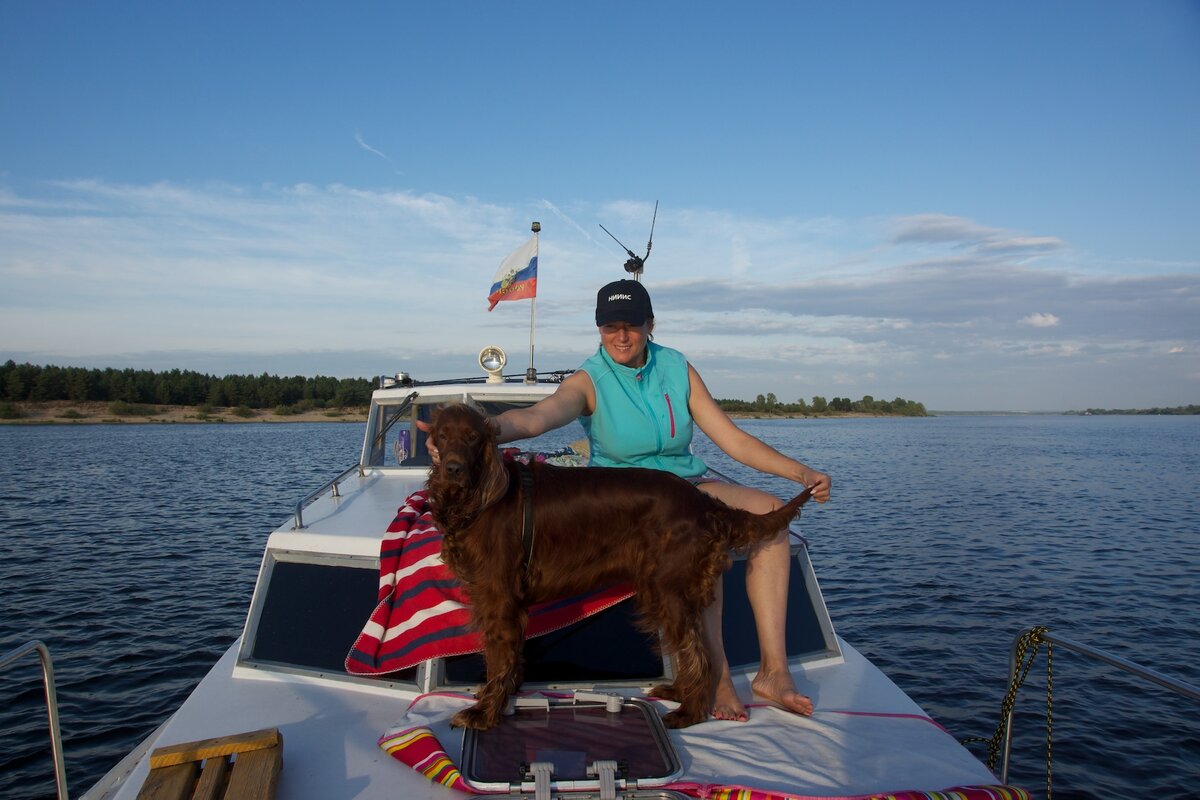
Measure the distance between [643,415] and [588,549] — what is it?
112 centimetres

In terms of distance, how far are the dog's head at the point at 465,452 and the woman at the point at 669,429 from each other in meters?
0.62

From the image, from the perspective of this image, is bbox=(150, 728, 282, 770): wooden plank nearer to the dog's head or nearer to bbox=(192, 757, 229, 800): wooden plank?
bbox=(192, 757, 229, 800): wooden plank

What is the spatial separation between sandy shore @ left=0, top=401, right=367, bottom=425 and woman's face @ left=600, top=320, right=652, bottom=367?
2641 inches

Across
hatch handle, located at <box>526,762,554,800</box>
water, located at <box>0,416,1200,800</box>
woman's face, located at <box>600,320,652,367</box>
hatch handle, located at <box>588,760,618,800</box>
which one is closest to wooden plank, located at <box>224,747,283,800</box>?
hatch handle, located at <box>526,762,554,800</box>

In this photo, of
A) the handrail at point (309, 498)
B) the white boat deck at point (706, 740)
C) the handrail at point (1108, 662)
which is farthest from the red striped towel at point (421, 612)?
the handrail at point (1108, 662)

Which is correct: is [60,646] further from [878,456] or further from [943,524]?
[878,456]

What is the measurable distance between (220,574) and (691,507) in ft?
44.2

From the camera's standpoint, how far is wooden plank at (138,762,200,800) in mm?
2871

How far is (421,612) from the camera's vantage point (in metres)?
4.17

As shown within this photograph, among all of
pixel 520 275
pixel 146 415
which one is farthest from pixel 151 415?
pixel 520 275

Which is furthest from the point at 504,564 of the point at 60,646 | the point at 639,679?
the point at 60,646

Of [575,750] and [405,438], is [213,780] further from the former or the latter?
[405,438]

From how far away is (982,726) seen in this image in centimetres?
898

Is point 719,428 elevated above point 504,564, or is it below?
above
